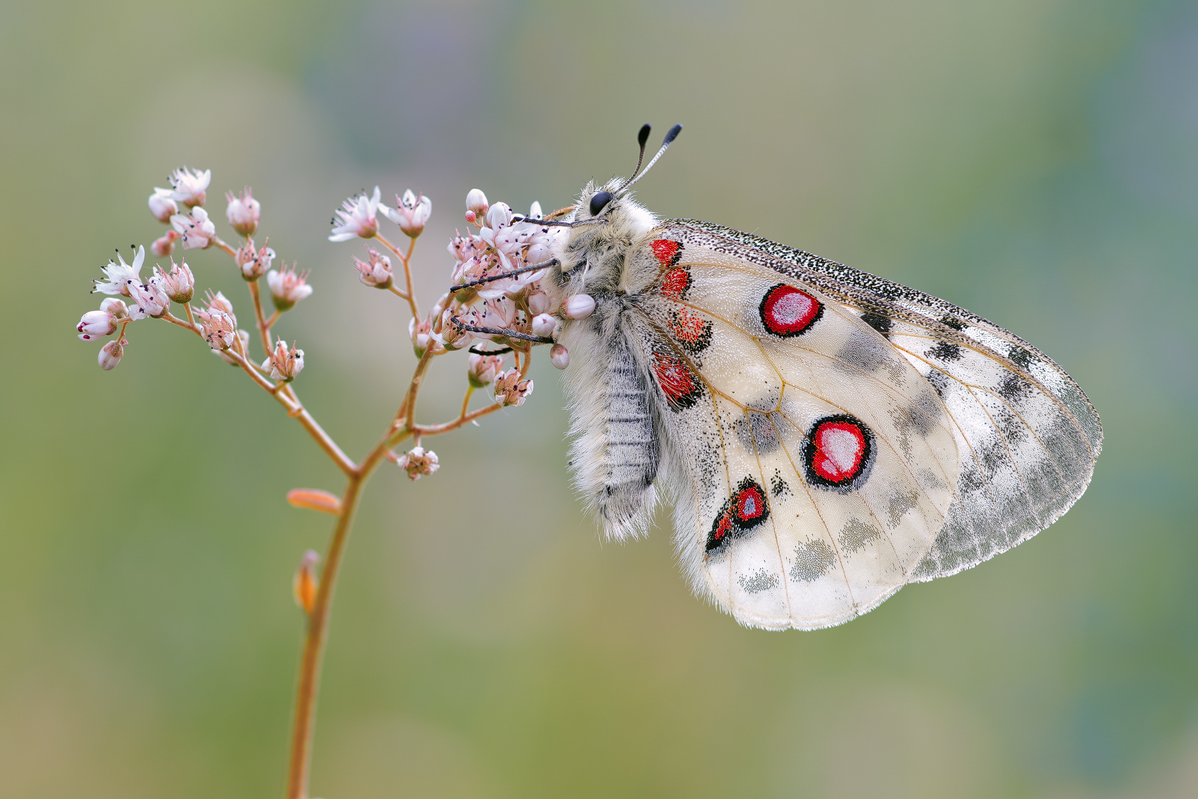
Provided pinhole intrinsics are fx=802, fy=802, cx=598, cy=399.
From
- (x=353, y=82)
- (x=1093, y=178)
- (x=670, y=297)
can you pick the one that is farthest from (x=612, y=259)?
(x=1093, y=178)

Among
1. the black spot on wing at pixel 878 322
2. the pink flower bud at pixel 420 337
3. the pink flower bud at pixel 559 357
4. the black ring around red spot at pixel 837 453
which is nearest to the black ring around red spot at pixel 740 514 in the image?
the black ring around red spot at pixel 837 453

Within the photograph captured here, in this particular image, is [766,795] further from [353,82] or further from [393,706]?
[353,82]

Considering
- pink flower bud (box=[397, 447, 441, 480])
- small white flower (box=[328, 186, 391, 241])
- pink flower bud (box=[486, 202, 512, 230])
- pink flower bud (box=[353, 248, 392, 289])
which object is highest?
small white flower (box=[328, 186, 391, 241])

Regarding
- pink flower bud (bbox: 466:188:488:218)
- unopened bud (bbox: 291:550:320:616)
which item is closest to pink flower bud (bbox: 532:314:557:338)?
pink flower bud (bbox: 466:188:488:218)

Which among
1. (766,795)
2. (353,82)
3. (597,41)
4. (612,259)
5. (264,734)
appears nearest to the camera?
(612,259)

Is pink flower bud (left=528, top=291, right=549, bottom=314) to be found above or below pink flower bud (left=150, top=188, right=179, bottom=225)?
below

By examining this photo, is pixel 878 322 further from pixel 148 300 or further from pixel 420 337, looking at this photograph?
pixel 148 300

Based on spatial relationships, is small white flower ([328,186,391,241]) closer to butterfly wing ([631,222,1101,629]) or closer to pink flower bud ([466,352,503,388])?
pink flower bud ([466,352,503,388])
